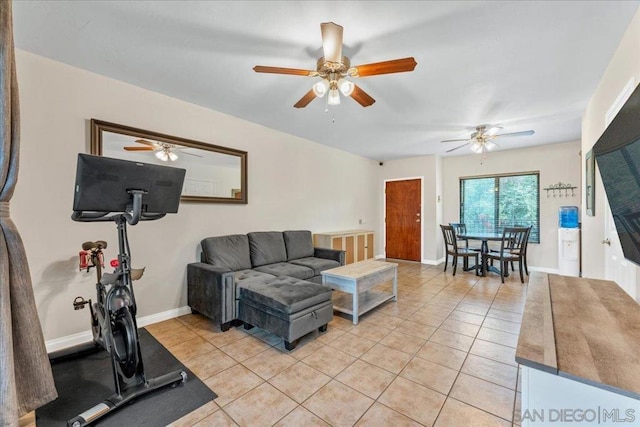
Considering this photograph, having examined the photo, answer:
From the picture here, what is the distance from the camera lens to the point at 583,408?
33.8 inches

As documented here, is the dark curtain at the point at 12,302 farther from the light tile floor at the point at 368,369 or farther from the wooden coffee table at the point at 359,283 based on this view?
the wooden coffee table at the point at 359,283

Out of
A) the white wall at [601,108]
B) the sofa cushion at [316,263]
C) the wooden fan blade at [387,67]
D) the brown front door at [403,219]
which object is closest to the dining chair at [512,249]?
the white wall at [601,108]

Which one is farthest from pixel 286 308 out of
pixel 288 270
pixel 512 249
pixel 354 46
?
pixel 512 249

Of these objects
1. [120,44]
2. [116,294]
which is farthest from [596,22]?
[116,294]

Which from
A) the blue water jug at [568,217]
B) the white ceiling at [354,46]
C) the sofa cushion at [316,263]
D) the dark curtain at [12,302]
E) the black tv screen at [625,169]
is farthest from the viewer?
the blue water jug at [568,217]

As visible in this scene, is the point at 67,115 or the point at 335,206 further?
the point at 335,206

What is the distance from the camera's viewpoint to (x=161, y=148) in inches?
114

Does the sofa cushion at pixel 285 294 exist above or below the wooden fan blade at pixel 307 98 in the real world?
below

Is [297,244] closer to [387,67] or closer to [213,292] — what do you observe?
[213,292]

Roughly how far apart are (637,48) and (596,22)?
0.99 feet

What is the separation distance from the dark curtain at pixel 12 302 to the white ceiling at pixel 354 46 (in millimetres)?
1385

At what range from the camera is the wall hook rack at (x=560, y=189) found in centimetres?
478

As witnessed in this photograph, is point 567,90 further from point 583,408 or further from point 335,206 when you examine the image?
point 335,206

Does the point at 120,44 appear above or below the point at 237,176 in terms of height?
above
